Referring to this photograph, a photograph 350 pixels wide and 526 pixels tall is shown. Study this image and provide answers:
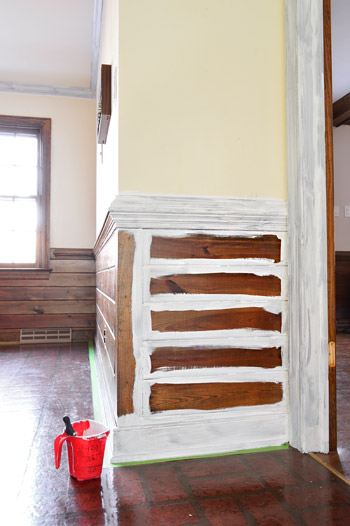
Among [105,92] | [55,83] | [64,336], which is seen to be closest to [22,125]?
[55,83]

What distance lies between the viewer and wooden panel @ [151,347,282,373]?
186 centimetres

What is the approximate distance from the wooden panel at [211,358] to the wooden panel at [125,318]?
0.36 ft

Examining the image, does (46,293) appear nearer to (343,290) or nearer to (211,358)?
(211,358)

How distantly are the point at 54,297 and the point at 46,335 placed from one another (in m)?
0.44

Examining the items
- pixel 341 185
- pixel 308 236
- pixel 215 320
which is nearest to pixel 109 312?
pixel 215 320

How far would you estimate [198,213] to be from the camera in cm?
188

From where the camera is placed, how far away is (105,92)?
7.48ft

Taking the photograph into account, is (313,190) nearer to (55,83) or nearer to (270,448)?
(270,448)

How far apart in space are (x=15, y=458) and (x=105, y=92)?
1.81m

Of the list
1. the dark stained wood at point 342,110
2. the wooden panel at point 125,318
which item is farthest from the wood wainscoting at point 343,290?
the wooden panel at point 125,318

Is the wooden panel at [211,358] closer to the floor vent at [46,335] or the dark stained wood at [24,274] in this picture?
the floor vent at [46,335]

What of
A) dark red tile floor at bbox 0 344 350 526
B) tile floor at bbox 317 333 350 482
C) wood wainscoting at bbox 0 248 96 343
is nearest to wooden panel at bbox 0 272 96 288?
wood wainscoting at bbox 0 248 96 343

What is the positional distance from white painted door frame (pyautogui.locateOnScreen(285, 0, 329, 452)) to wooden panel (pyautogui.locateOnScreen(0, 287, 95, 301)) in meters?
3.45

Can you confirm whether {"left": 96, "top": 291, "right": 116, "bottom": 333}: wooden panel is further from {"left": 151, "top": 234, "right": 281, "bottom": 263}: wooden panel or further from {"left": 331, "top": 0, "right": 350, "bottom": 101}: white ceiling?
{"left": 331, "top": 0, "right": 350, "bottom": 101}: white ceiling
